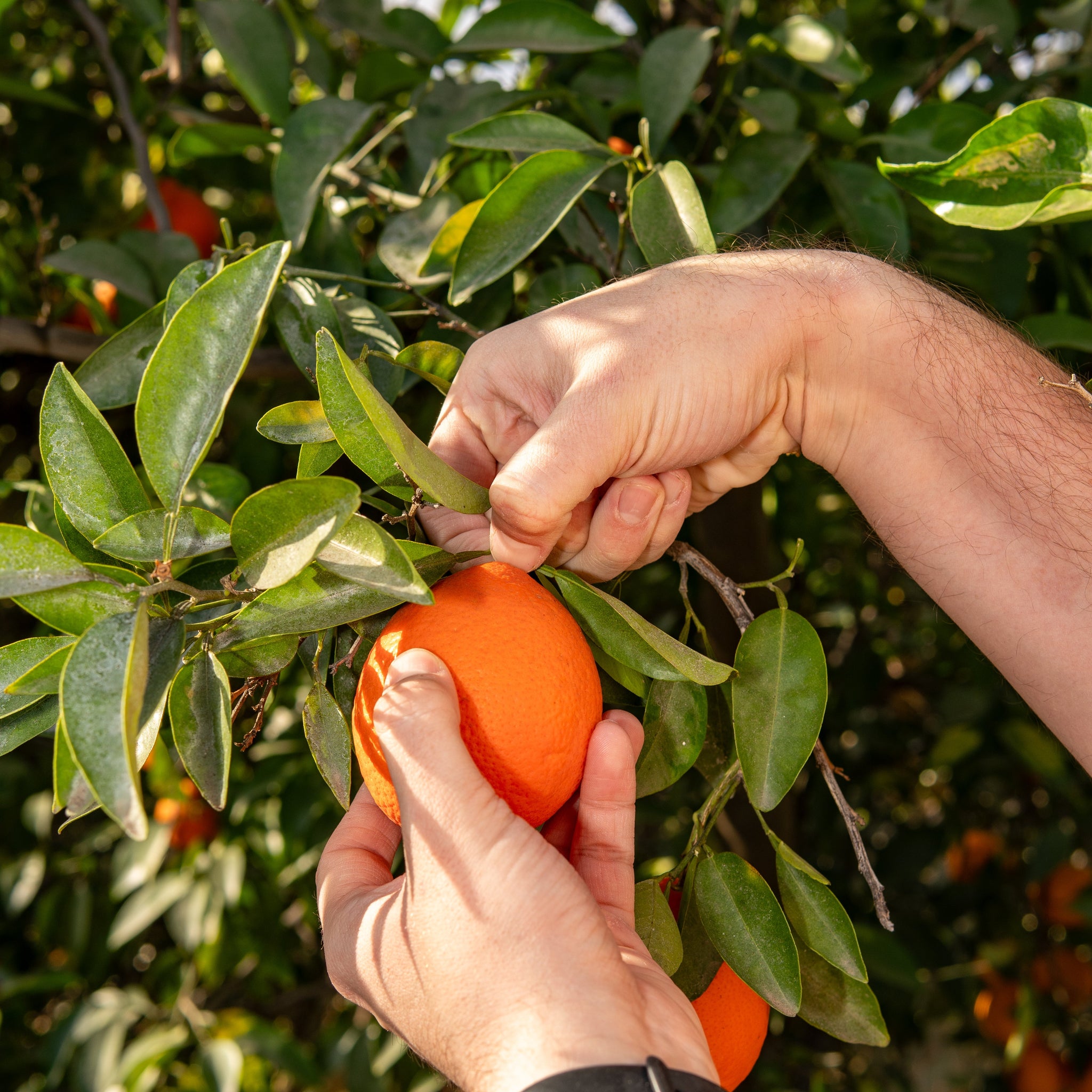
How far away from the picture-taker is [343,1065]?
1.68m

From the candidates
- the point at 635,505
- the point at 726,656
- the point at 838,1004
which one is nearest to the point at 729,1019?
the point at 838,1004

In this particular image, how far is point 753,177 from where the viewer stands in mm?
954

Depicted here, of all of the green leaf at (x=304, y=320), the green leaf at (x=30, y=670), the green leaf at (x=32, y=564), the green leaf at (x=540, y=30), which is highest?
the green leaf at (x=540, y=30)

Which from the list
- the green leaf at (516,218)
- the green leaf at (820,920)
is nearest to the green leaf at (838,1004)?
the green leaf at (820,920)

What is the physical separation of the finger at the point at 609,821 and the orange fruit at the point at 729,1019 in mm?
130

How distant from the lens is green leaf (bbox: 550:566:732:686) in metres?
0.63

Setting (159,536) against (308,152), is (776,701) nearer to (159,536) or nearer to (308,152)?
(159,536)

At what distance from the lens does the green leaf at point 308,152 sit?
0.92 metres

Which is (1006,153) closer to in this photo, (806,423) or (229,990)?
(806,423)

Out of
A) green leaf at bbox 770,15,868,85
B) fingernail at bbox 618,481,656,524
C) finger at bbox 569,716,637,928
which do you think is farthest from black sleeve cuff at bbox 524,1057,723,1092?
green leaf at bbox 770,15,868,85

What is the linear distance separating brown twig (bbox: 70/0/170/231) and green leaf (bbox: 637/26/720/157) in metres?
0.58

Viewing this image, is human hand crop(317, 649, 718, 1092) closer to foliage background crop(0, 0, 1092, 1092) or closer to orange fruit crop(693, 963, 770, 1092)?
orange fruit crop(693, 963, 770, 1092)

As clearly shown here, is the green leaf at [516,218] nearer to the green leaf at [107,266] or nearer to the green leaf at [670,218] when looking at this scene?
the green leaf at [670,218]

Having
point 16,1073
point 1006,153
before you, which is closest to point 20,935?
point 16,1073
